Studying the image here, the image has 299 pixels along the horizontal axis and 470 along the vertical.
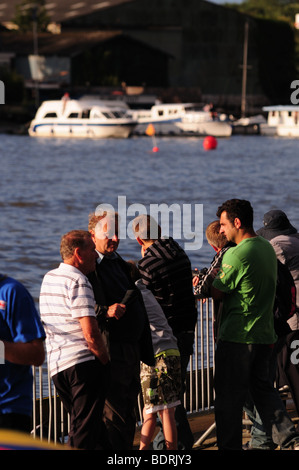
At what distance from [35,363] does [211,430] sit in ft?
9.24

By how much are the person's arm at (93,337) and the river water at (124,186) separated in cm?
1275

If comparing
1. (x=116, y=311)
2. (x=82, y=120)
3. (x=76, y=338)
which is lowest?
(x=76, y=338)

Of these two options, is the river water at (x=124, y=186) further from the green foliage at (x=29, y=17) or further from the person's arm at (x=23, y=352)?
the green foliage at (x=29, y=17)

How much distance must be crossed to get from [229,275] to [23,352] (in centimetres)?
186

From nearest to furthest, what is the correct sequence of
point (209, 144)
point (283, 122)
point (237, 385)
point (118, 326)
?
point (118, 326) → point (237, 385) → point (209, 144) → point (283, 122)

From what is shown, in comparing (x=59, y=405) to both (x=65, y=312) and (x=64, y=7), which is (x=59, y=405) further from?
(x=64, y=7)

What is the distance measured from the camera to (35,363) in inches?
190

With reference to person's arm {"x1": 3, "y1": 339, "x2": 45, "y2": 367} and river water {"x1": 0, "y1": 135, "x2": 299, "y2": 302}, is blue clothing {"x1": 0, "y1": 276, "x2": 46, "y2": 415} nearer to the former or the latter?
person's arm {"x1": 3, "y1": 339, "x2": 45, "y2": 367}

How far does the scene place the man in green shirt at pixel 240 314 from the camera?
247 inches

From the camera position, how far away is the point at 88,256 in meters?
5.72

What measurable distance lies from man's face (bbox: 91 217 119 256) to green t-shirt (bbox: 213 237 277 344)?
0.72 metres

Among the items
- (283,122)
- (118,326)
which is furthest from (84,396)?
(283,122)

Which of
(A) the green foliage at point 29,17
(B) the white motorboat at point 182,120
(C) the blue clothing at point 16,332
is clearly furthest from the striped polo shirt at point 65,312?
(A) the green foliage at point 29,17

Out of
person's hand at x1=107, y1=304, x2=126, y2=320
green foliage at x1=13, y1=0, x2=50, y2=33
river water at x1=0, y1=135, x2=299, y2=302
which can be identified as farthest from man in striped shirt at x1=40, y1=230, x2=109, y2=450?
green foliage at x1=13, y1=0, x2=50, y2=33
